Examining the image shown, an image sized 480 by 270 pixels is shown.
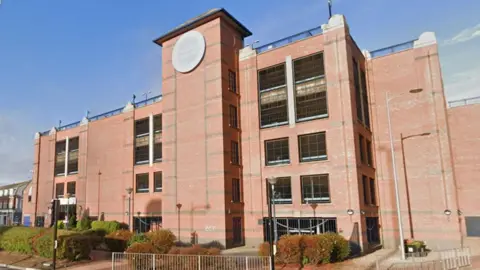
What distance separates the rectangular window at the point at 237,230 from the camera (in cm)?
3228

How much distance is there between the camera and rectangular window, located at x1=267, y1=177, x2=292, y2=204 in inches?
1243

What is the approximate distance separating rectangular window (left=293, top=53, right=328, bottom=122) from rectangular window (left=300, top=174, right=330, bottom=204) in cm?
503

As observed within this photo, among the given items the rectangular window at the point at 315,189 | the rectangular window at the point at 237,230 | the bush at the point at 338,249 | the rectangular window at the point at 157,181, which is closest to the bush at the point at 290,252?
the bush at the point at 338,249

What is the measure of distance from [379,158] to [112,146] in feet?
107

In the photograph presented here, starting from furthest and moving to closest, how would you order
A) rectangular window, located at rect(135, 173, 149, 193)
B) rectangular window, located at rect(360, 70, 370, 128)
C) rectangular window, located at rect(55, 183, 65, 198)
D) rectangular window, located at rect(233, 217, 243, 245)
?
rectangular window, located at rect(55, 183, 65, 198)
rectangular window, located at rect(135, 173, 149, 193)
rectangular window, located at rect(360, 70, 370, 128)
rectangular window, located at rect(233, 217, 243, 245)

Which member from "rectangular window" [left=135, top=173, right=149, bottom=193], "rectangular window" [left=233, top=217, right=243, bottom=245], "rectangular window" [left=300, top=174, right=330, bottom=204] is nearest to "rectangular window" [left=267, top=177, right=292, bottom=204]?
"rectangular window" [left=300, top=174, right=330, bottom=204]

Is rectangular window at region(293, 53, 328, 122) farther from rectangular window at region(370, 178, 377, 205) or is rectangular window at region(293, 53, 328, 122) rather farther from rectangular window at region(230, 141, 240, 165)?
rectangular window at region(370, 178, 377, 205)

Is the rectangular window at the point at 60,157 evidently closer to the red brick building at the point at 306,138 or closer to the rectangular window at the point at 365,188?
the red brick building at the point at 306,138

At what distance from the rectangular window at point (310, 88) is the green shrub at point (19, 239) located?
23674 mm

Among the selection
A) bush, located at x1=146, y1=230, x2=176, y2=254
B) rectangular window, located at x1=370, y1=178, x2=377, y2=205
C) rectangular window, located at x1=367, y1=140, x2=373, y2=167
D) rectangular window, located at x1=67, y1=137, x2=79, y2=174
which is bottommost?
bush, located at x1=146, y1=230, x2=176, y2=254

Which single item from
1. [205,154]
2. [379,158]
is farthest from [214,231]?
[379,158]

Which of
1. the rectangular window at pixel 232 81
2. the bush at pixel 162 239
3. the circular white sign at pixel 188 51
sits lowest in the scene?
the bush at pixel 162 239

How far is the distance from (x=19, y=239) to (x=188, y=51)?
72.0 ft

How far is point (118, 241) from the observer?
31219 mm
